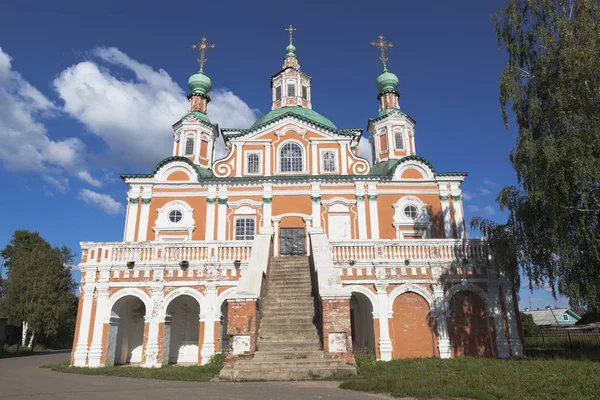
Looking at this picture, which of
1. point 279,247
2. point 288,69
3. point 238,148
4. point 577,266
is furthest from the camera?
point 288,69

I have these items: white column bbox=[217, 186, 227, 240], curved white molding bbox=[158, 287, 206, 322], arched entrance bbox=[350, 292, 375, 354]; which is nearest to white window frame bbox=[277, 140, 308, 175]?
white column bbox=[217, 186, 227, 240]

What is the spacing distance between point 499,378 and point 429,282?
21.1 feet

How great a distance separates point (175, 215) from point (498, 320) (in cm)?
1681

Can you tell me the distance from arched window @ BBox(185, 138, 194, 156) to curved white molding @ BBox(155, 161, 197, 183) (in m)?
2.29

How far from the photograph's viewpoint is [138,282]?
A: 616 inches

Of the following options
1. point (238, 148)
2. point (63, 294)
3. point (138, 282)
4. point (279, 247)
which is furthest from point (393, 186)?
point (63, 294)

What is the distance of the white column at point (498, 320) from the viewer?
14.4 meters

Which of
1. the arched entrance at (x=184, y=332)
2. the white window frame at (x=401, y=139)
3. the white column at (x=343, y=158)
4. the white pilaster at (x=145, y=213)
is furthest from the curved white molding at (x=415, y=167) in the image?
the white pilaster at (x=145, y=213)

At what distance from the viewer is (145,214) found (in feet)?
76.2

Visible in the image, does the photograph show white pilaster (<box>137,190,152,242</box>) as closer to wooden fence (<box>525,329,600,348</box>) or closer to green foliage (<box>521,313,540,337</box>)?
wooden fence (<box>525,329,600,348</box>)

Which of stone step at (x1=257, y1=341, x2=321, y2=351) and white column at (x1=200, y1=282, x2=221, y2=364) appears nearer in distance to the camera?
stone step at (x1=257, y1=341, x2=321, y2=351)

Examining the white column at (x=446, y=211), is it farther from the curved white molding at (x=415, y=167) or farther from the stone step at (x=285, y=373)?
the stone step at (x=285, y=373)

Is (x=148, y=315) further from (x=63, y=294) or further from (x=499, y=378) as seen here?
(x=63, y=294)

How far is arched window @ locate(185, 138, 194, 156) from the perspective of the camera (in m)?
26.5
